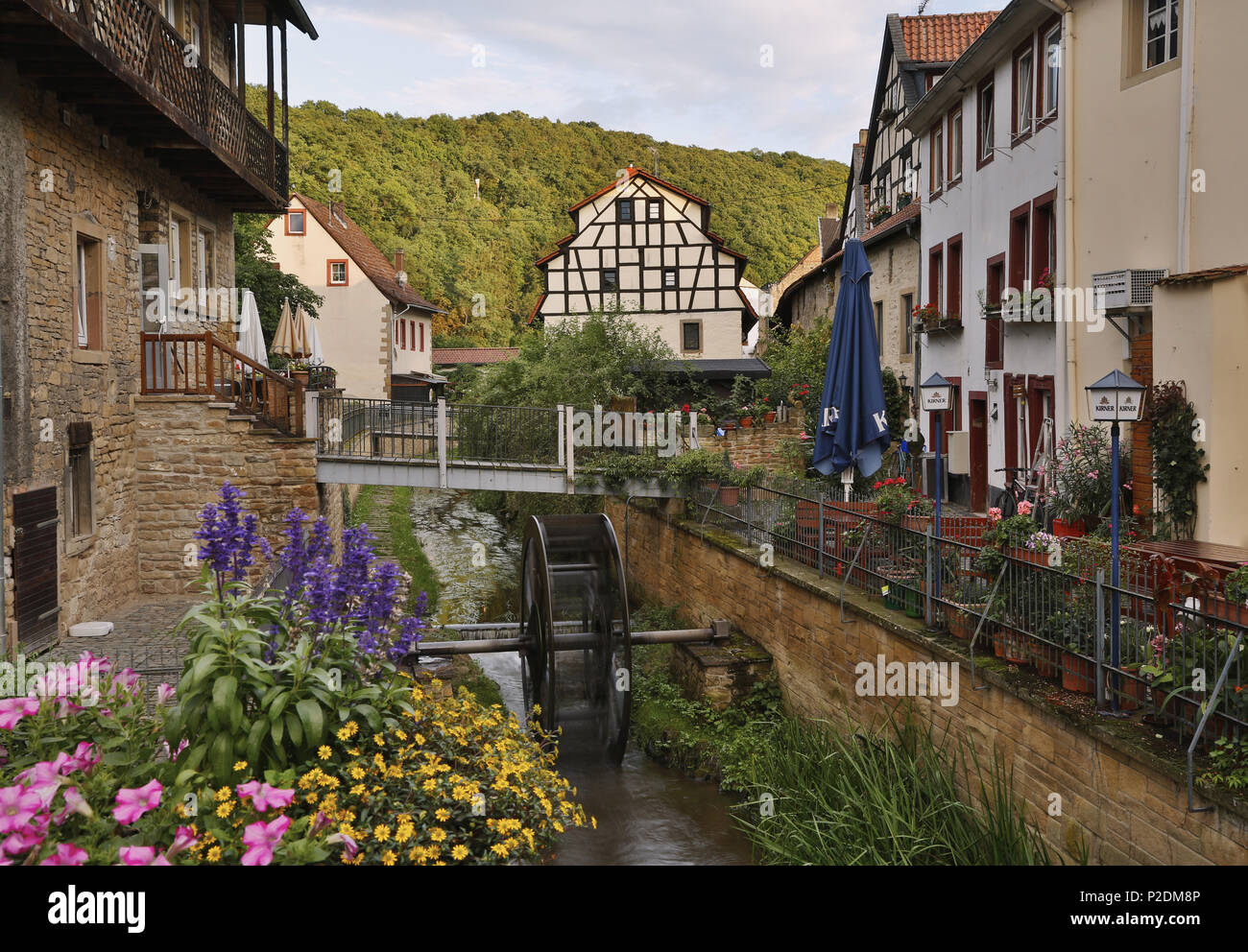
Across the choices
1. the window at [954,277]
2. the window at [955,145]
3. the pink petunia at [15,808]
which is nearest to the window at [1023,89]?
the window at [955,145]

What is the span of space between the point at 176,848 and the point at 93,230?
32.1 feet

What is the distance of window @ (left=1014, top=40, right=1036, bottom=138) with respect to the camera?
1383 centimetres

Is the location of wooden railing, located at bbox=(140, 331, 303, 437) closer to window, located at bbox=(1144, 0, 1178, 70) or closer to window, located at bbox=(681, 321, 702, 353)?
window, located at bbox=(1144, 0, 1178, 70)

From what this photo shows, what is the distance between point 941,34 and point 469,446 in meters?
14.3

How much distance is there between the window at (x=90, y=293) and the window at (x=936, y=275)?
1280 centimetres

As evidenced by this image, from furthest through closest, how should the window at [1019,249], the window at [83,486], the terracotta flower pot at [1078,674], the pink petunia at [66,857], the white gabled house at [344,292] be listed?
1. the white gabled house at [344,292]
2. the window at [1019,249]
3. the window at [83,486]
4. the terracotta flower pot at [1078,674]
5. the pink petunia at [66,857]

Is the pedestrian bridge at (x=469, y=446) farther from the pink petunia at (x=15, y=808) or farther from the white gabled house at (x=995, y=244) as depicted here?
the pink petunia at (x=15, y=808)

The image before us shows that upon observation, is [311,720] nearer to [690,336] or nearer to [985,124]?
[985,124]

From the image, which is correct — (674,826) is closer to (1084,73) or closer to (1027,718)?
(1027,718)

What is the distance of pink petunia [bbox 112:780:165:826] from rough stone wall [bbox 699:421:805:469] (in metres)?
16.6

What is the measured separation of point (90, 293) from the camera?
1177 cm

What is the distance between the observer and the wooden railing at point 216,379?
13047 mm

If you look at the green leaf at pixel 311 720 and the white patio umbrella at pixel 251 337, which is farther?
the white patio umbrella at pixel 251 337
